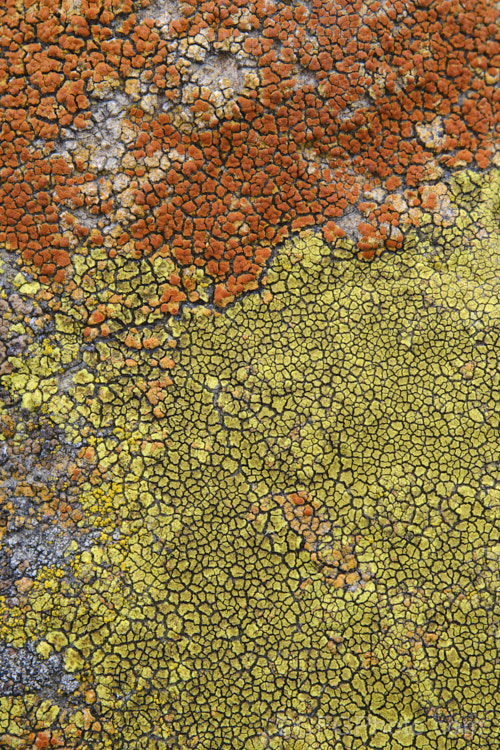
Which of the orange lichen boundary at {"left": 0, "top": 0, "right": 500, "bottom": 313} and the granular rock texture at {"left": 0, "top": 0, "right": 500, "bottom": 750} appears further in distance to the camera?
the orange lichen boundary at {"left": 0, "top": 0, "right": 500, "bottom": 313}

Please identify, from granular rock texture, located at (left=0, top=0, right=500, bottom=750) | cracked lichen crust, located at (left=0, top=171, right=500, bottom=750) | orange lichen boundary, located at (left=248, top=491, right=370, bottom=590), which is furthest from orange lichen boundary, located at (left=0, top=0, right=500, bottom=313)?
orange lichen boundary, located at (left=248, top=491, right=370, bottom=590)

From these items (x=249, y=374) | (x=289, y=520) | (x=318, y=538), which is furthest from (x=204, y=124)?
(x=318, y=538)

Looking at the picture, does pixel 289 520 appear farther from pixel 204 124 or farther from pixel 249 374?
pixel 204 124

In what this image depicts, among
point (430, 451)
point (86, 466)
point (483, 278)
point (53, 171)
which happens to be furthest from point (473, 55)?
point (86, 466)

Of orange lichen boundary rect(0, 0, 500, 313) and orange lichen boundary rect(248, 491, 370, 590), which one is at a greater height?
orange lichen boundary rect(0, 0, 500, 313)

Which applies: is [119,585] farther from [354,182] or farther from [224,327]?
[354,182]

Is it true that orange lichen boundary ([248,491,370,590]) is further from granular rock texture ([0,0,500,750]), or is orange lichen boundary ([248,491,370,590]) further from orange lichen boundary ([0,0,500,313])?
orange lichen boundary ([0,0,500,313])
